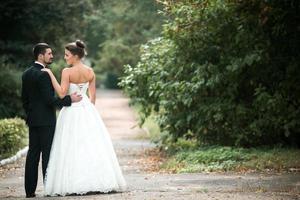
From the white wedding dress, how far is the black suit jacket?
0.21m

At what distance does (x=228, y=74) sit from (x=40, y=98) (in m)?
6.43

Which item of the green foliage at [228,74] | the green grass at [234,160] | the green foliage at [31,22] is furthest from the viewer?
the green foliage at [31,22]

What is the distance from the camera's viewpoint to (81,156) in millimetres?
9844

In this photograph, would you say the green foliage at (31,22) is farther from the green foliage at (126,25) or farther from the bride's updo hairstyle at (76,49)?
the bride's updo hairstyle at (76,49)

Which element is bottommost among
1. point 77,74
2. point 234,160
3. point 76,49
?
point 234,160

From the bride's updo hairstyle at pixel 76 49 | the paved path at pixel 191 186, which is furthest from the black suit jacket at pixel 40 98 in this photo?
the paved path at pixel 191 186

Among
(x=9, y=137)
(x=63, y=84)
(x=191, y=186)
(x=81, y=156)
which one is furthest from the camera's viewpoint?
(x=9, y=137)

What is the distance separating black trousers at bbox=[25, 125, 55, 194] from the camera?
992 cm

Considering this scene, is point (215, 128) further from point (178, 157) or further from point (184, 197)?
point (184, 197)

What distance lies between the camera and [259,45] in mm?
14539

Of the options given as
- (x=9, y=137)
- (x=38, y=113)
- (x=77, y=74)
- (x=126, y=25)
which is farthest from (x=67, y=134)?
(x=126, y=25)

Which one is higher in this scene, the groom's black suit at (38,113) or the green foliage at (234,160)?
the groom's black suit at (38,113)

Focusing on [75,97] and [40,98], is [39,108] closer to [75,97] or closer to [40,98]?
[40,98]

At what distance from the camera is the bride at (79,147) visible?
973 centimetres
